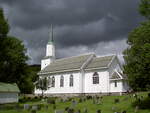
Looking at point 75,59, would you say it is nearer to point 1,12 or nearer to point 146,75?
point 1,12

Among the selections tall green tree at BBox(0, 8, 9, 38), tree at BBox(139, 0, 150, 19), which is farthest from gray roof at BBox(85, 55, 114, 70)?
tree at BBox(139, 0, 150, 19)

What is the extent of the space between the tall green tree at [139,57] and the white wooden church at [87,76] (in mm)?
→ 17954

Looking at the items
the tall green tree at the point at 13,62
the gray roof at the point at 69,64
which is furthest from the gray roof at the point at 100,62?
the tall green tree at the point at 13,62

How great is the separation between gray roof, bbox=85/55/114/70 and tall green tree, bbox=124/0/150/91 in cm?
2235

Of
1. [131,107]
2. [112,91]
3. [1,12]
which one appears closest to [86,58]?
[112,91]

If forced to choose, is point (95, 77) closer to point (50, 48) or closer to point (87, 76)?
point (87, 76)

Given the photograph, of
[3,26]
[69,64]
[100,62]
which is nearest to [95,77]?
[100,62]

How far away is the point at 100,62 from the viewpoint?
48.4 m

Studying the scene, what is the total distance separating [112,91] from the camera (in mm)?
44656

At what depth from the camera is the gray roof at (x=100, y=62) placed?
46.5 m

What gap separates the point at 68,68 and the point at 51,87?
8.27 m

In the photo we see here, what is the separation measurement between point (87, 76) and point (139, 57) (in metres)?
28.0

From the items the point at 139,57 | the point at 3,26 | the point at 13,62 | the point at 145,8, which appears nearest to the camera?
the point at 139,57

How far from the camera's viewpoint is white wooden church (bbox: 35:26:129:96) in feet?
148
